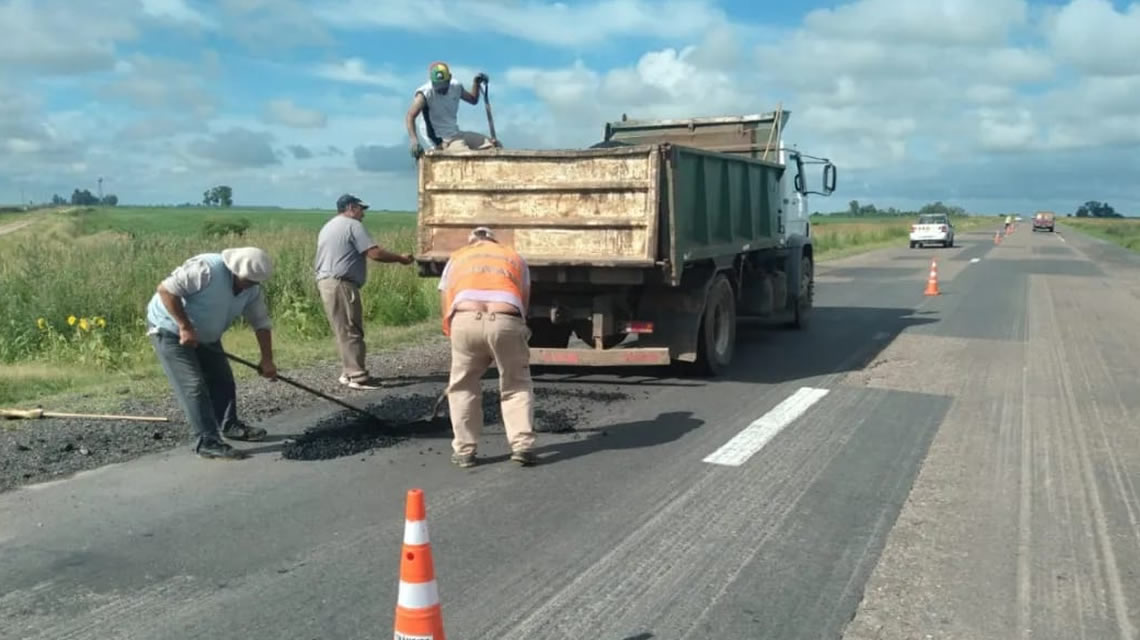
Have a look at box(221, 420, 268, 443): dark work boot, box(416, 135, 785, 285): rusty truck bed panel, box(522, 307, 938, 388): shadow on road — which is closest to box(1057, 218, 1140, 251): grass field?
box(522, 307, 938, 388): shadow on road

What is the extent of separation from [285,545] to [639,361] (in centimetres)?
453

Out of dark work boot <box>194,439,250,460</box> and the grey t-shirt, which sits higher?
the grey t-shirt

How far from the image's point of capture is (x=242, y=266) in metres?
6.23

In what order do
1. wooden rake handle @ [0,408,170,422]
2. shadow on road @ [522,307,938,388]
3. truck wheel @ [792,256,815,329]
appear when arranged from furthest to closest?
truck wheel @ [792,256,815,329] → shadow on road @ [522,307,938,388] → wooden rake handle @ [0,408,170,422]

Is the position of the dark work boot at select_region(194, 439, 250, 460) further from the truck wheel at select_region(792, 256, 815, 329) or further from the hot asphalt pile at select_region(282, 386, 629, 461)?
the truck wheel at select_region(792, 256, 815, 329)

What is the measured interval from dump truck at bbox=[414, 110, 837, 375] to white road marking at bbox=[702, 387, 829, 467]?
1.09 meters

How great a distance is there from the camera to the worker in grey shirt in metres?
9.03

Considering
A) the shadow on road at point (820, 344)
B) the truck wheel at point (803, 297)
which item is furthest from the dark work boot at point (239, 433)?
the truck wheel at point (803, 297)

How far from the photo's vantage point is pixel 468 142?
9539 mm

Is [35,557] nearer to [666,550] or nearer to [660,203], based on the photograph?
[666,550]

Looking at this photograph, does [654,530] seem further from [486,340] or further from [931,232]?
[931,232]

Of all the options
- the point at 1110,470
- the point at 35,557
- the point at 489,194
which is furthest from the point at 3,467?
the point at 1110,470

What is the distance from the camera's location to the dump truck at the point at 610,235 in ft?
27.4

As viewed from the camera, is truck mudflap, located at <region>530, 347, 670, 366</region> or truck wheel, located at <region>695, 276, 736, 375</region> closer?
truck mudflap, located at <region>530, 347, 670, 366</region>
